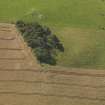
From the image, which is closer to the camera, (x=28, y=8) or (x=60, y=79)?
(x=60, y=79)

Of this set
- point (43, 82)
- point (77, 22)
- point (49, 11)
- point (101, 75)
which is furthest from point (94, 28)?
point (43, 82)

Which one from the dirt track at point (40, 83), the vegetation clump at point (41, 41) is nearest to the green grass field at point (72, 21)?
the vegetation clump at point (41, 41)

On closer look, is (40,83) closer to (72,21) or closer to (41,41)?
(41,41)

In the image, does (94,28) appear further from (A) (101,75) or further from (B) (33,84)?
(B) (33,84)

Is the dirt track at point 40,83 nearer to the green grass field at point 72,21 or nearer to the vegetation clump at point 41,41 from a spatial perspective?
the vegetation clump at point 41,41

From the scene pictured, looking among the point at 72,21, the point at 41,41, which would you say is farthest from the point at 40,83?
the point at 72,21

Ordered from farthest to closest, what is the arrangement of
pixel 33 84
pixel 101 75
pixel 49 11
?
pixel 49 11
pixel 101 75
pixel 33 84
